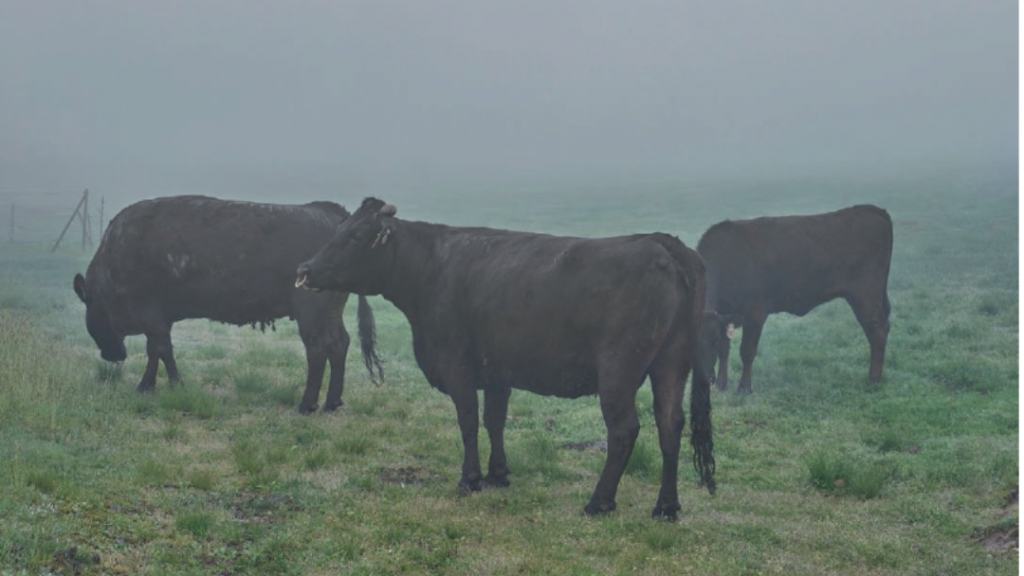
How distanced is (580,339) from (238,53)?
7259 centimetres

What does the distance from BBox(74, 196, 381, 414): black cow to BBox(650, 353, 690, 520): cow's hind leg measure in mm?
4831

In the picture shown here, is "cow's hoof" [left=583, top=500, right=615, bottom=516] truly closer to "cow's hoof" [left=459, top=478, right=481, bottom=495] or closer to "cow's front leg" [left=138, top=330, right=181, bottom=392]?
"cow's hoof" [left=459, top=478, right=481, bottom=495]

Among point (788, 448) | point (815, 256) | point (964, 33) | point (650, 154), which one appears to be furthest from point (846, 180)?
point (788, 448)

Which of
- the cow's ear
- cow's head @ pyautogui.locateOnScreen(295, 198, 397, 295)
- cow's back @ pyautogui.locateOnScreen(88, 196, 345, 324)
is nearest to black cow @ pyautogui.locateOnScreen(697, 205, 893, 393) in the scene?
cow's back @ pyautogui.locateOnScreen(88, 196, 345, 324)

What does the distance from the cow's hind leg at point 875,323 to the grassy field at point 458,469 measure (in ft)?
0.88

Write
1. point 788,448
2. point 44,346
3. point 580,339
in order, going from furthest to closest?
point 44,346, point 788,448, point 580,339

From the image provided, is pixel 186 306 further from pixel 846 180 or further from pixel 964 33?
pixel 964 33

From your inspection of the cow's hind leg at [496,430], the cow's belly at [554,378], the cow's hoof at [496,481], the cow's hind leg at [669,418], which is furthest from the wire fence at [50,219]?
the cow's hind leg at [669,418]

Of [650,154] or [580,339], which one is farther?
[650,154]

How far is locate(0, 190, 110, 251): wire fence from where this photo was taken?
3800cm

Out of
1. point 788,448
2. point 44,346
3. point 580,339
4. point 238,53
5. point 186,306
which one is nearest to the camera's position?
point 580,339

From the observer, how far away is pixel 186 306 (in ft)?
39.1

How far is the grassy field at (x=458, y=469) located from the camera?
656 cm

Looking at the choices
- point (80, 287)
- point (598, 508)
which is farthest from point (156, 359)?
point (598, 508)
